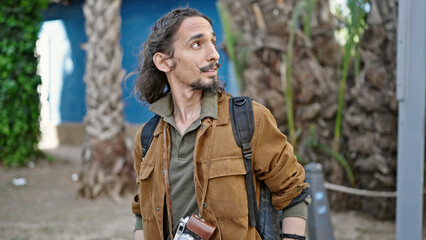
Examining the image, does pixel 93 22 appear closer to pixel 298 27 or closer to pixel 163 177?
pixel 298 27

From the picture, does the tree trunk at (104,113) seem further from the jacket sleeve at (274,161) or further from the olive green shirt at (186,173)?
the jacket sleeve at (274,161)

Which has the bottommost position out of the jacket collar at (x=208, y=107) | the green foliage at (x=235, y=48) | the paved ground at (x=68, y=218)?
the paved ground at (x=68, y=218)

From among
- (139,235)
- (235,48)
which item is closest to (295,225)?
(139,235)

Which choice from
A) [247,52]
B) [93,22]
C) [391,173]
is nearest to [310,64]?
[247,52]

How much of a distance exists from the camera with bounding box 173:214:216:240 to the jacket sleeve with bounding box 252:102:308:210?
0.90 feet

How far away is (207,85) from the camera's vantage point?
68.9 inches

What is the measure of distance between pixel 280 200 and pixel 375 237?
3260 millimetres

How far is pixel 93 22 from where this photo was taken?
6426 mm

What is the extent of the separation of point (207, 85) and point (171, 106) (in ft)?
0.77

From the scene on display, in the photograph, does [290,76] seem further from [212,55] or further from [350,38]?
[212,55]

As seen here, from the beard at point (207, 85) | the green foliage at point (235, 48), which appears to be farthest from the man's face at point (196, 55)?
the green foliage at point (235, 48)

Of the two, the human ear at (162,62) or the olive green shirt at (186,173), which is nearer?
the olive green shirt at (186,173)

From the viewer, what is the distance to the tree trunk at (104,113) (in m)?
6.16

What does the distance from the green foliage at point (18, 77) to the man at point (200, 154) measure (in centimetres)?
766
